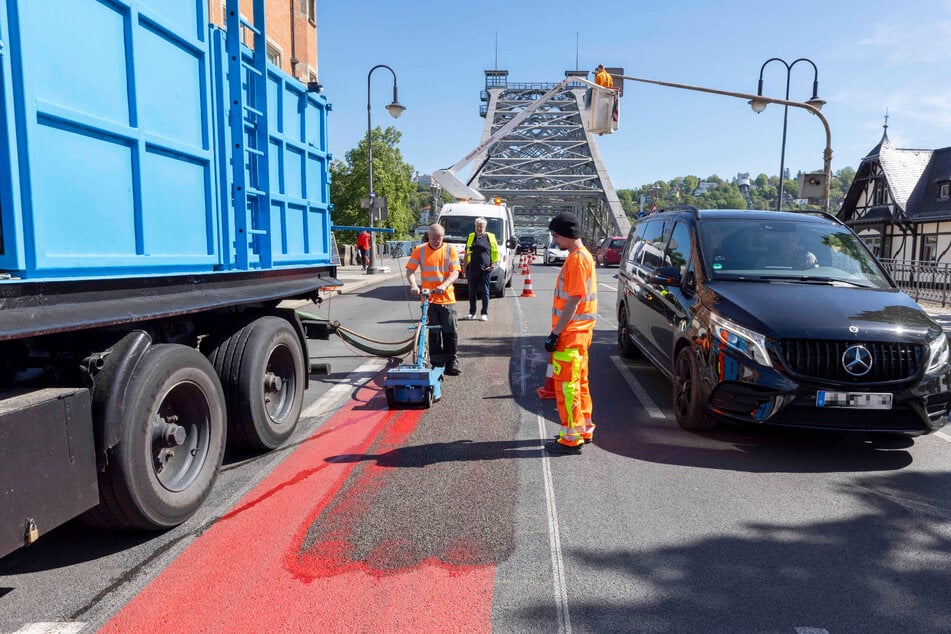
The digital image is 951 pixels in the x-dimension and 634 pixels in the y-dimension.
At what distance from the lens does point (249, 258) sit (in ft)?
15.1

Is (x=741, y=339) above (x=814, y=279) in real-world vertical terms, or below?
below

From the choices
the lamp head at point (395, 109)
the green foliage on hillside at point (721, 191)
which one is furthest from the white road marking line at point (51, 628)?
the green foliage on hillside at point (721, 191)

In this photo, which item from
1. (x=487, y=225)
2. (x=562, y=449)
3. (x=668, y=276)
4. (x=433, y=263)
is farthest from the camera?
(x=487, y=225)

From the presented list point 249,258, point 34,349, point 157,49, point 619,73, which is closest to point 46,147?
point 34,349

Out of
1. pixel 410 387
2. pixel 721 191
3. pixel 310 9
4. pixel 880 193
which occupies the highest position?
pixel 721 191

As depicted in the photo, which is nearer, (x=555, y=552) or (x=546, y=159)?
(x=555, y=552)

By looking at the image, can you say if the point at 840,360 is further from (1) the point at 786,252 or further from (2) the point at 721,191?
(2) the point at 721,191

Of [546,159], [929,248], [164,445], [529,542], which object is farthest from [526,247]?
[546,159]

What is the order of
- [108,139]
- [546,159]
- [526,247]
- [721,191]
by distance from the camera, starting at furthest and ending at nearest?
[721,191], [546,159], [526,247], [108,139]

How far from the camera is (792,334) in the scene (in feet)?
14.9

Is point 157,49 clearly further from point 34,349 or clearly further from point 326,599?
point 326,599

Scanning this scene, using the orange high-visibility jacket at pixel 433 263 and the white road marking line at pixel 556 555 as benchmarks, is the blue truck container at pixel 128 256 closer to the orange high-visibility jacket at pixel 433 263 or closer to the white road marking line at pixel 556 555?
the white road marking line at pixel 556 555

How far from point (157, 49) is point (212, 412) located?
6.52 ft

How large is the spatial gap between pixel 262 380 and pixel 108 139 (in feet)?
6.44
